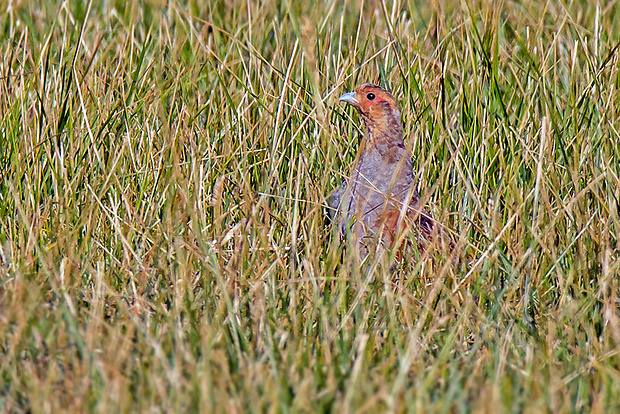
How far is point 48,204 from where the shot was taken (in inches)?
136

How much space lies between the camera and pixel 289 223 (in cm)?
354

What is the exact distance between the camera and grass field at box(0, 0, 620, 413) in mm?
2307

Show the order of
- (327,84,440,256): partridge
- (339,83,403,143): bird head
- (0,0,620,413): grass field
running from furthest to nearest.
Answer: (339,83,403,143): bird head → (327,84,440,256): partridge → (0,0,620,413): grass field

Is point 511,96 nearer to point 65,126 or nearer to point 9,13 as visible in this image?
point 65,126

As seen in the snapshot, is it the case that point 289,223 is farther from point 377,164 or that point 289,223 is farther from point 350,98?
point 350,98

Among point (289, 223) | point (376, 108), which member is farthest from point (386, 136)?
point (289, 223)

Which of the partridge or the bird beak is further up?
the bird beak

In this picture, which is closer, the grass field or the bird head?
the grass field

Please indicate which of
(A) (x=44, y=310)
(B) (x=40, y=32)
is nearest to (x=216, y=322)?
(A) (x=44, y=310)

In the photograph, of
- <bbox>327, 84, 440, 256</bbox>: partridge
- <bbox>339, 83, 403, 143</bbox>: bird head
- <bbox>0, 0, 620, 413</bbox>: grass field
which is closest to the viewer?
<bbox>0, 0, 620, 413</bbox>: grass field

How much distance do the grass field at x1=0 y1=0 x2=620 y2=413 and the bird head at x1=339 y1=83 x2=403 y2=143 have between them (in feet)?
0.25

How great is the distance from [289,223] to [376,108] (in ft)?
2.47

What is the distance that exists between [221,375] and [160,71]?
2221 millimetres

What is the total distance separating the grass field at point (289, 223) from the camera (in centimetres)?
231
